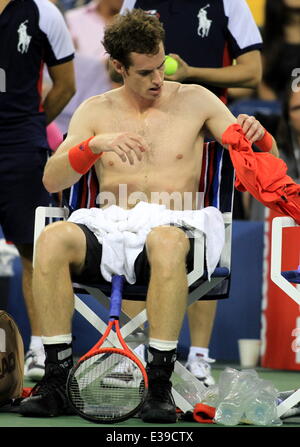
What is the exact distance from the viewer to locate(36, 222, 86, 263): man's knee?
3607 millimetres

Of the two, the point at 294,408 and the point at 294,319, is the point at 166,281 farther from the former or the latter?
the point at 294,319

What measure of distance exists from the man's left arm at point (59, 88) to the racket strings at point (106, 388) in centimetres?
234

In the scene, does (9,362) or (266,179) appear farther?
(9,362)

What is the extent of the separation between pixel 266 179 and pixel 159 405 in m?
0.89

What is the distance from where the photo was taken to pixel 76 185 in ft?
13.7

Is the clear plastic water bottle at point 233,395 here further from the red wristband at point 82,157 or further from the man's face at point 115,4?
the man's face at point 115,4

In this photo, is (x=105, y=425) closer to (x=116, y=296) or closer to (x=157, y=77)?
(x=116, y=296)

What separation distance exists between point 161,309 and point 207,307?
1482 millimetres

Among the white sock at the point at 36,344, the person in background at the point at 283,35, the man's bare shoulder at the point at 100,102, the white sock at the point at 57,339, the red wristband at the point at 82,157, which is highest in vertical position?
the person in background at the point at 283,35

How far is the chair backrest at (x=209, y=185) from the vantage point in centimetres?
413

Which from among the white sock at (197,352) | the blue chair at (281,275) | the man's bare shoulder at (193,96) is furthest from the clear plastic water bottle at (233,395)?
the white sock at (197,352)

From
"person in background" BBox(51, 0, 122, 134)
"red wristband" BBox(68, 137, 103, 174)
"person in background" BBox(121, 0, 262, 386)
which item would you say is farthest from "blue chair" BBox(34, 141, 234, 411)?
"person in background" BBox(51, 0, 122, 134)

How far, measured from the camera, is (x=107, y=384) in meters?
3.49

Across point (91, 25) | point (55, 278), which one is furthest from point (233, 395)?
point (91, 25)
